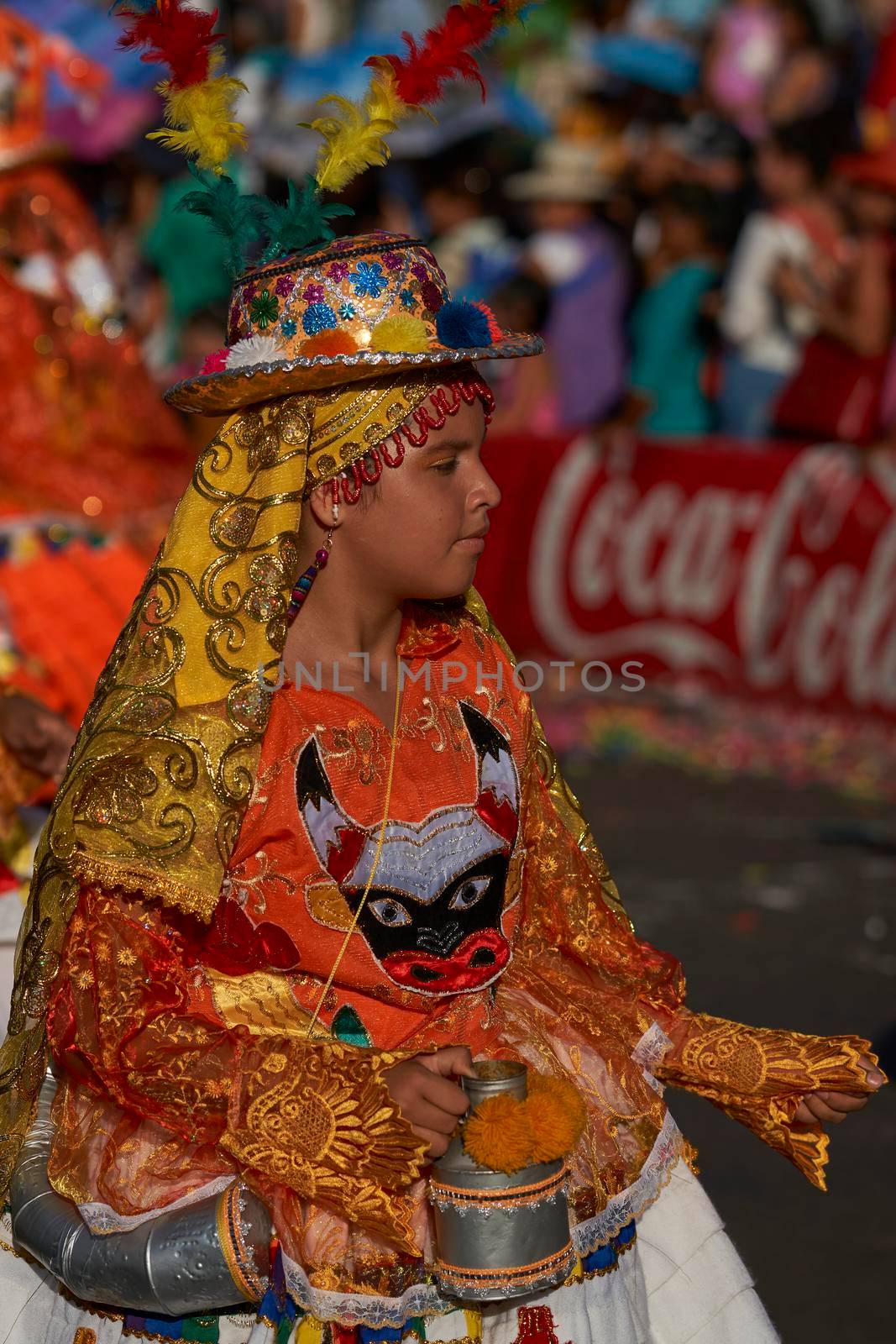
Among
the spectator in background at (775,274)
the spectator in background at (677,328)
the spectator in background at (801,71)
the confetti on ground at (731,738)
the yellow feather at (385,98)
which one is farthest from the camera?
the spectator in background at (801,71)

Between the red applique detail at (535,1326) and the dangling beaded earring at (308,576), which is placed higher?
the dangling beaded earring at (308,576)

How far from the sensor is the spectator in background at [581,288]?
37.1ft

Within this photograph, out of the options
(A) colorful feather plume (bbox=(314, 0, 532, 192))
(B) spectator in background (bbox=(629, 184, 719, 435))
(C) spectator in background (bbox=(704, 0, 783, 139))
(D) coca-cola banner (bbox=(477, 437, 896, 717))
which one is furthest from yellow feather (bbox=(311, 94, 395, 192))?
(C) spectator in background (bbox=(704, 0, 783, 139))

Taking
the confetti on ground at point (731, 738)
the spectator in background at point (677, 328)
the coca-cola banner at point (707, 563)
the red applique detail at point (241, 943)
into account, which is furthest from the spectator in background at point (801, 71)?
the red applique detail at point (241, 943)

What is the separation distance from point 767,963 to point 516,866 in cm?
362

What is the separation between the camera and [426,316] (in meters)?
2.46

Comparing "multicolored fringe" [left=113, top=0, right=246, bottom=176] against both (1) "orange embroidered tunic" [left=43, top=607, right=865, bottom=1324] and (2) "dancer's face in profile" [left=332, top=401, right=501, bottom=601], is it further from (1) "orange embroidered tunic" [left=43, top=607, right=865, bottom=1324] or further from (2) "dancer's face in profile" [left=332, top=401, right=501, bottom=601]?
(1) "orange embroidered tunic" [left=43, top=607, right=865, bottom=1324]

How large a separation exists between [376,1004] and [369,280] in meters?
0.92

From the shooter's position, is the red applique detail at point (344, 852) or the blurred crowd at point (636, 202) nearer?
the red applique detail at point (344, 852)

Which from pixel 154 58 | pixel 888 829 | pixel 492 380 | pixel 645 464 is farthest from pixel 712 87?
pixel 154 58

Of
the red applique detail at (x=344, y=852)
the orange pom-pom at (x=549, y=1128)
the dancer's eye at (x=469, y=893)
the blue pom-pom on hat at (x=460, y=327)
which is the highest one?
the blue pom-pom on hat at (x=460, y=327)

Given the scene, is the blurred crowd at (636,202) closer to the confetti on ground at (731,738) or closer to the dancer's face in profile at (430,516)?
the confetti on ground at (731,738)

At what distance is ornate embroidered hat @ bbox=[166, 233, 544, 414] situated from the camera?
239 cm

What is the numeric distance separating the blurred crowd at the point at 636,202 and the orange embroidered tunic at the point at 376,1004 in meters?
6.04
